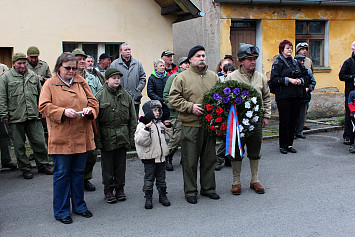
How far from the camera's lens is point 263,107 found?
6496 millimetres

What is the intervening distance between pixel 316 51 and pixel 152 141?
11.4m

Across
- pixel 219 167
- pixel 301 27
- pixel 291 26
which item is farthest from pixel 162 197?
pixel 301 27


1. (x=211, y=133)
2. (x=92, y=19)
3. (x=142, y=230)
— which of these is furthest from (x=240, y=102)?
(x=92, y=19)

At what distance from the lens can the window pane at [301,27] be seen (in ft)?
48.9

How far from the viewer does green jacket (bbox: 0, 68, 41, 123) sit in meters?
7.42

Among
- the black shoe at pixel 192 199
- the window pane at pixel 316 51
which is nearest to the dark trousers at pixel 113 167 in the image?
the black shoe at pixel 192 199

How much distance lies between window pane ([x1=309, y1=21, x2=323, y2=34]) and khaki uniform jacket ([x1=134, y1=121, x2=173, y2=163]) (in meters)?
11.1

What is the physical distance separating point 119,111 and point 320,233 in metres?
3.06

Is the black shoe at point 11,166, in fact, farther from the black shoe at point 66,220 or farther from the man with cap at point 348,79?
A: the man with cap at point 348,79

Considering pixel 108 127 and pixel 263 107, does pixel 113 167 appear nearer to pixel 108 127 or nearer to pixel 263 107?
pixel 108 127

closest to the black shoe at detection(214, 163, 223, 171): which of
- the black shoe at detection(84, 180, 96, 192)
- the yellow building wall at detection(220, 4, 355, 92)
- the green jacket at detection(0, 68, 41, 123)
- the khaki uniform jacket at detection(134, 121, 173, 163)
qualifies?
the khaki uniform jacket at detection(134, 121, 173, 163)

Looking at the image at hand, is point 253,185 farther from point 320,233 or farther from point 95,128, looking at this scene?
point 95,128

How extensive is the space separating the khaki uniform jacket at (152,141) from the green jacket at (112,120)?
371 millimetres

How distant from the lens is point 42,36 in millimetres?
10953
